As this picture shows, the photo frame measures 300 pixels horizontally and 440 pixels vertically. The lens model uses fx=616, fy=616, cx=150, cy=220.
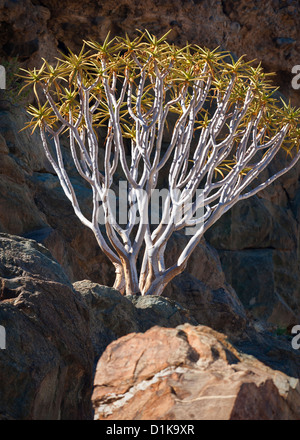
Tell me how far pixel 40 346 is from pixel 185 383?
94 cm

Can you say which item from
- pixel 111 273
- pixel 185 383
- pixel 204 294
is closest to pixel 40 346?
pixel 185 383

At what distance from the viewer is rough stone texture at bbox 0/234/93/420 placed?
131 inches

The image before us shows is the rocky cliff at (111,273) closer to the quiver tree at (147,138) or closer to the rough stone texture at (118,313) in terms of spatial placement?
the rough stone texture at (118,313)

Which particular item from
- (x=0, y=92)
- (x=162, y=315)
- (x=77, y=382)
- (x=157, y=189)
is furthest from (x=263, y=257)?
(x=77, y=382)

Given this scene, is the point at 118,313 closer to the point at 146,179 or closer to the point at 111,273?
the point at 146,179

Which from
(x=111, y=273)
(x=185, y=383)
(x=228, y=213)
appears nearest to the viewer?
(x=185, y=383)

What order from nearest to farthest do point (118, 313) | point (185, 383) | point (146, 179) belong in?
1. point (185, 383)
2. point (118, 313)
3. point (146, 179)

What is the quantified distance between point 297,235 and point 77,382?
37.0 feet

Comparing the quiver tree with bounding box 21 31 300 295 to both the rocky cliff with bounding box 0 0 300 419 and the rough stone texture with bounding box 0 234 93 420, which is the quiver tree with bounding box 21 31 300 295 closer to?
the rocky cliff with bounding box 0 0 300 419

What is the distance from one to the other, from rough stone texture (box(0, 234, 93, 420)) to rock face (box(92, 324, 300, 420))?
322 mm

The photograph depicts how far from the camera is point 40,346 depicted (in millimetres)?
3576

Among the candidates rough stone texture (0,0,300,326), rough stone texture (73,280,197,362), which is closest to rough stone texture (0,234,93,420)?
rough stone texture (73,280,197,362)

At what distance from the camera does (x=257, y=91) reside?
814 cm
